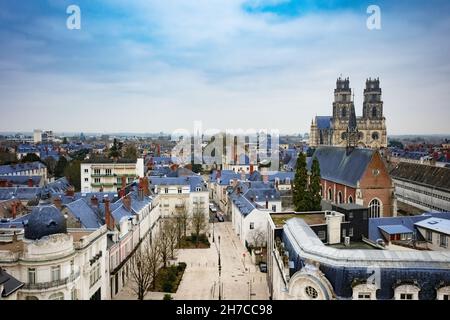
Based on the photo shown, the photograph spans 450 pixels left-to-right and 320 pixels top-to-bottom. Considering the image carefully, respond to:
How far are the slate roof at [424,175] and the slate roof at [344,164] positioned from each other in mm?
5445

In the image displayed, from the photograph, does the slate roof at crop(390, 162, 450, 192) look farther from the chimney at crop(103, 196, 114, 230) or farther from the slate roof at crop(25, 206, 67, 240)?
the slate roof at crop(25, 206, 67, 240)

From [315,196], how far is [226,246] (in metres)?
4.67

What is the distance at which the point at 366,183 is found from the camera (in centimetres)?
2125

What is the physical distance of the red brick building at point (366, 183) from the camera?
21188 millimetres

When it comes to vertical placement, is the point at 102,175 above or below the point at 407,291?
above

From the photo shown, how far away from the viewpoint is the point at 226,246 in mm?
19828

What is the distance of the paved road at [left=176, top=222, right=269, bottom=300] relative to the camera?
13.5m

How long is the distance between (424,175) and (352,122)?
1577 cm

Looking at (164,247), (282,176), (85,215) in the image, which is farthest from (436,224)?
(282,176)

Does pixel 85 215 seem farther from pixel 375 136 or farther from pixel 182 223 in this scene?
pixel 375 136

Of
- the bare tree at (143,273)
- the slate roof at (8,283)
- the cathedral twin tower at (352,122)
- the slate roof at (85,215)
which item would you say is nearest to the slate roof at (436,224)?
the bare tree at (143,273)

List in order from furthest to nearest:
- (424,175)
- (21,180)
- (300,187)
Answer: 1. (424,175)
2. (21,180)
3. (300,187)

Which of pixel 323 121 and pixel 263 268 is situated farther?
pixel 323 121

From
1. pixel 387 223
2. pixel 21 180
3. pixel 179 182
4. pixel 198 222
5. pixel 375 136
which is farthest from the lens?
pixel 375 136
